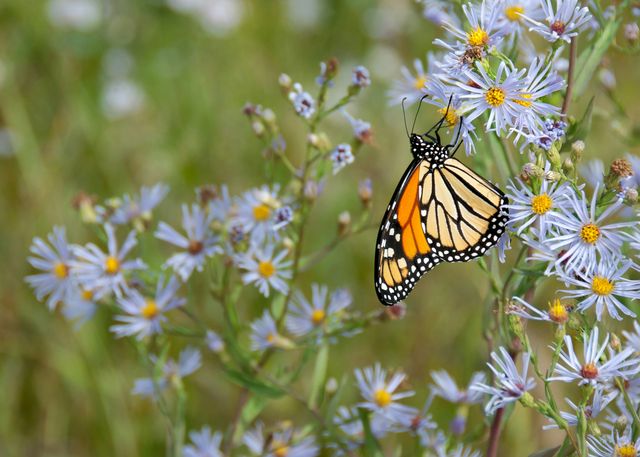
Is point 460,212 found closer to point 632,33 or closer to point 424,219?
point 424,219

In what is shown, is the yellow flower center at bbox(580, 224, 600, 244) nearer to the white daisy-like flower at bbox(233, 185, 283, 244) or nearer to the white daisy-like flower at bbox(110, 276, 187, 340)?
the white daisy-like flower at bbox(233, 185, 283, 244)

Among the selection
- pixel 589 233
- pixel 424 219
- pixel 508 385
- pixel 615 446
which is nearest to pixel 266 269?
pixel 424 219

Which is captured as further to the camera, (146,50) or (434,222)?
(146,50)

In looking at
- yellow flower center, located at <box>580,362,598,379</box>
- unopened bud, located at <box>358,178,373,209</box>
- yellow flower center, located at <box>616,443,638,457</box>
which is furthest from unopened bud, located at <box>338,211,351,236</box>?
yellow flower center, located at <box>616,443,638,457</box>

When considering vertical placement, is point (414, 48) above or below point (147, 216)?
above

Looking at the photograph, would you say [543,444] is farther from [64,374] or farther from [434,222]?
[64,374]

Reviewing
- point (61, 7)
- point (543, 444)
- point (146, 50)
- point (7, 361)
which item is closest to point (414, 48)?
point (146, 50)

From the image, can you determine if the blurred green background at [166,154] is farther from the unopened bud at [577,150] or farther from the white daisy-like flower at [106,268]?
the white daisy-like flower at [106,268]

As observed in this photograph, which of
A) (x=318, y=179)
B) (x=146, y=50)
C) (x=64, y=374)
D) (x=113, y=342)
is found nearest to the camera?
(x=318, y=179)
